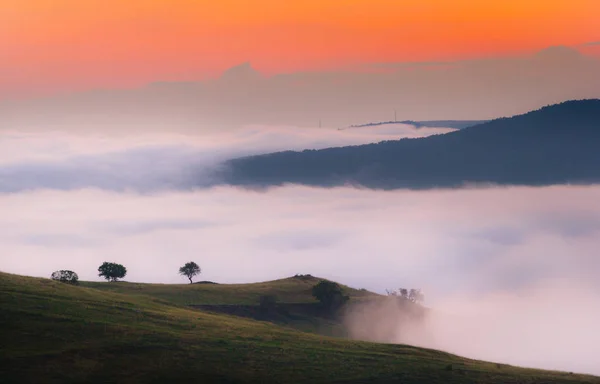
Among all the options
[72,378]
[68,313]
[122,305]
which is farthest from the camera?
[122,305]

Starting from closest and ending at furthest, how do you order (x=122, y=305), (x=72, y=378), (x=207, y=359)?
(x=72, y=378)
(x=207, y=359)
(x=122, y=305)

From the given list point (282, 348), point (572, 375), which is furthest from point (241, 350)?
point (572, 375)

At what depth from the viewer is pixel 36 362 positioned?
406 ft

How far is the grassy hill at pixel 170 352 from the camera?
12631cm

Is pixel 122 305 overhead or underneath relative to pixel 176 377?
overhead

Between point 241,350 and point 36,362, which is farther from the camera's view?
point 241,350

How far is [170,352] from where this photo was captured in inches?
5349

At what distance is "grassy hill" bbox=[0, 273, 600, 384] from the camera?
4973 inches

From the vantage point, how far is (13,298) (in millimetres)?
147500

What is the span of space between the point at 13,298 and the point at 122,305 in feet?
66.8

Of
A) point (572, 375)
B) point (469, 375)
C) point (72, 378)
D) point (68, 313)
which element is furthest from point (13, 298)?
point (572, 375)

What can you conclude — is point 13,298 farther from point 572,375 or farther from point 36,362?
point 572,375

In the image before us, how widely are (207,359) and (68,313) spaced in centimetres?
2460

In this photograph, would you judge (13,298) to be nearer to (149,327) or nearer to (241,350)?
(149,327)
